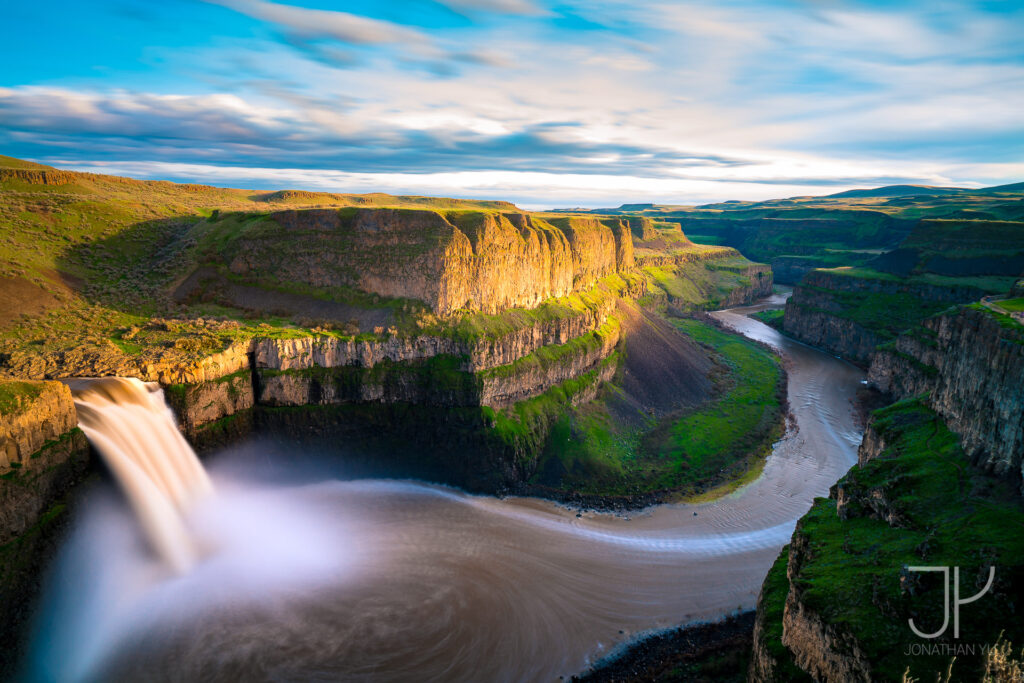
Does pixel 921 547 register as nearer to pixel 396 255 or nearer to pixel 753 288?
pixel 396 255

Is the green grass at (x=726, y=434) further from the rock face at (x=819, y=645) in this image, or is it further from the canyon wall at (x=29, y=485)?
the canyon wall at (x=29, y=485)

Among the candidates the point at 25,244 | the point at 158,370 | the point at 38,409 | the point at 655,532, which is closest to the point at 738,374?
the point at 655,532

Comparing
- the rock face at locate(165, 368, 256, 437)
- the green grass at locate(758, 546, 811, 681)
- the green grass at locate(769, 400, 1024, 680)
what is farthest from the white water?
the green grass at locate(769, 400, 1024, 680)

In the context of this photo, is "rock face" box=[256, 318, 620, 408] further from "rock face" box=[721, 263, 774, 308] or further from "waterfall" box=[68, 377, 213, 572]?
"rock face" box=[721, 263, 774, 308]

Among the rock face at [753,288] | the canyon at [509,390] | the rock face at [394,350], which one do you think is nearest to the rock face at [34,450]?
the canyon at [509,390]

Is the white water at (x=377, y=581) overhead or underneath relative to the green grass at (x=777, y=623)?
underneath
